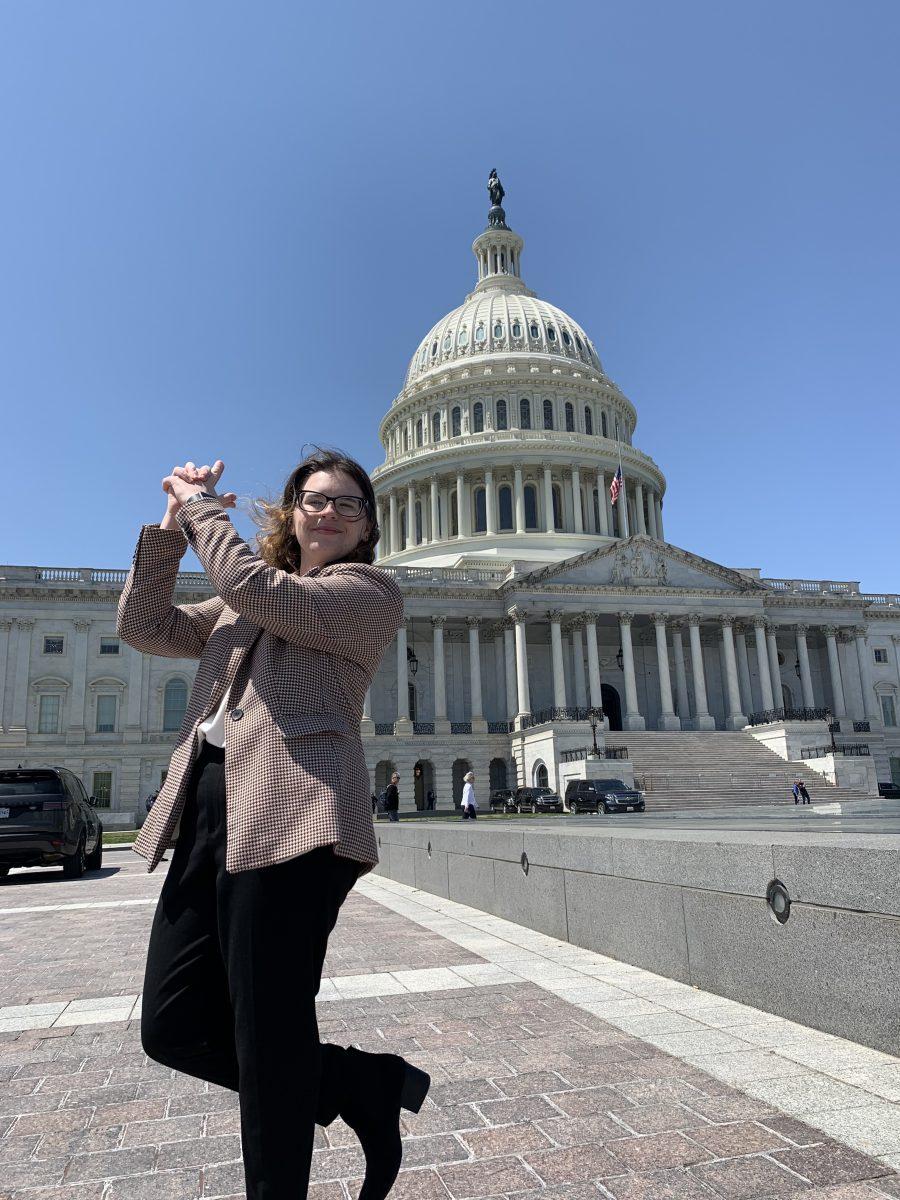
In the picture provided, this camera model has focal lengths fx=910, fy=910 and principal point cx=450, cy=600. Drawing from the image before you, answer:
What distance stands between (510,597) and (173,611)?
186 ft

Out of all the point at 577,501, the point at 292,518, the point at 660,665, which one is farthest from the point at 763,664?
the point at 292,518

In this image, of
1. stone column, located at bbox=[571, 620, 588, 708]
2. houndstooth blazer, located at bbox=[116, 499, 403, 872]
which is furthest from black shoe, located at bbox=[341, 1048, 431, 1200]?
stone column, located at bbox=[571, 620, 588, 708]

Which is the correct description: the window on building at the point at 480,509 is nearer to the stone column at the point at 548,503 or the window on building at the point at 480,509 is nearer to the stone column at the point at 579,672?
the stone column at the point at 548,503

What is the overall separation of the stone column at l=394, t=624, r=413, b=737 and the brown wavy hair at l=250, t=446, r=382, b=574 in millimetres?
54414

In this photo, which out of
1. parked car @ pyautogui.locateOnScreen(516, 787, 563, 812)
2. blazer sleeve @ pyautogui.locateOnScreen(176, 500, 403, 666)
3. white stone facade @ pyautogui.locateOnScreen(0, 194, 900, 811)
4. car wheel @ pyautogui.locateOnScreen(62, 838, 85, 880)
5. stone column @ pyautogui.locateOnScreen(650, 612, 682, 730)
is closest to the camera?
blazer sleeve @ pyautogui.locateOnScreen(176, 500, 403, 666)

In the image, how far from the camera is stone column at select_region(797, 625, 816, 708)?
2509 inches

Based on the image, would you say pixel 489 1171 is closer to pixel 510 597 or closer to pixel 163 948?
pixel 163 948

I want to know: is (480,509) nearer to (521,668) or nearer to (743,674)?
(521,668)

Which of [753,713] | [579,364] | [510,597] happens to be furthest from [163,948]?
[579,364]

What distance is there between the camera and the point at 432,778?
59750 mm

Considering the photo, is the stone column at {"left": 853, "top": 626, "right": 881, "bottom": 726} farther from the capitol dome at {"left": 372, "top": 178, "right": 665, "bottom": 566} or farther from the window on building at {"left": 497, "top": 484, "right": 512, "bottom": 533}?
the window on building at {"left": 497, "top": 484, "right": 512, "bottom": 533}

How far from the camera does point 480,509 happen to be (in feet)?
245

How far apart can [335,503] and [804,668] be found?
6596 cm

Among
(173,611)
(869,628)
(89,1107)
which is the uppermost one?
(869,628)
